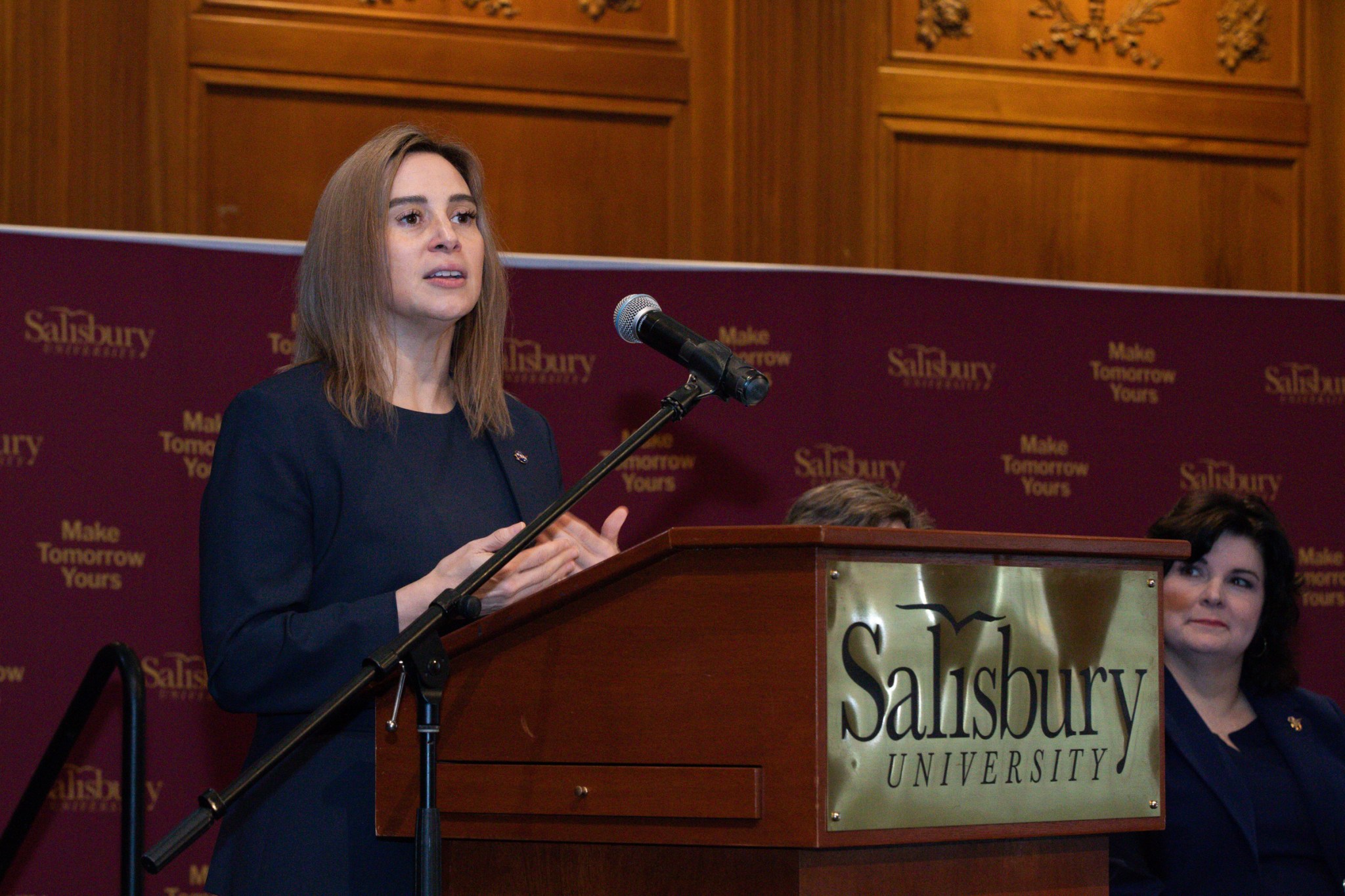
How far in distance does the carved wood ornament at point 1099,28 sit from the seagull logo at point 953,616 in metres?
3.48

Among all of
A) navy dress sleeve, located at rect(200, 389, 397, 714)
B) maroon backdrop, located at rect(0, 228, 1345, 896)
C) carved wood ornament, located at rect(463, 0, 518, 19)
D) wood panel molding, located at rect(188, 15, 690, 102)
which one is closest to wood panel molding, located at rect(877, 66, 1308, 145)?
wood panel molding, located at rect(188, 15, 690, 102)

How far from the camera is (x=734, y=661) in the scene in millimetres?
1352

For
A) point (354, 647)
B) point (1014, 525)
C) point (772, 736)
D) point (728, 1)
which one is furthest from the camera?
point (728, 1)

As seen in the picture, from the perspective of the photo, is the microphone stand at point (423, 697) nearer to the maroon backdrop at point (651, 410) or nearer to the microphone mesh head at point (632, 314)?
the microphone mesh head at point (632, 314)

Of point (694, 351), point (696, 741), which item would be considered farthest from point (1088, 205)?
point (696, 741)

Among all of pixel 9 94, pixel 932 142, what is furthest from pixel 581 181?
pixel 9 94

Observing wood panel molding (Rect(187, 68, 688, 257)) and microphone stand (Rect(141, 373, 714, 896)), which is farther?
A: wood panel molding (Rect(187, 68, 688, 257))

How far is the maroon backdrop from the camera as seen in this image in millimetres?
3172

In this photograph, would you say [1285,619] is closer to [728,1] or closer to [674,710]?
[674,710]

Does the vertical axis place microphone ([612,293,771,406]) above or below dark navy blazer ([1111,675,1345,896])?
above

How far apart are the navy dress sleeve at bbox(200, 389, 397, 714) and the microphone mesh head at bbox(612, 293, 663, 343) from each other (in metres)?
0.40

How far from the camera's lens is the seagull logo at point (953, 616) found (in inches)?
53.9

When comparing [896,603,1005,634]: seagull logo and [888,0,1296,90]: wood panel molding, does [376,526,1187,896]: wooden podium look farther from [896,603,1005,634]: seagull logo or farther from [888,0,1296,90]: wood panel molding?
[888,0,1296,90]: wood panel molding

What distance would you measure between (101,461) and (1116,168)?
297cm
